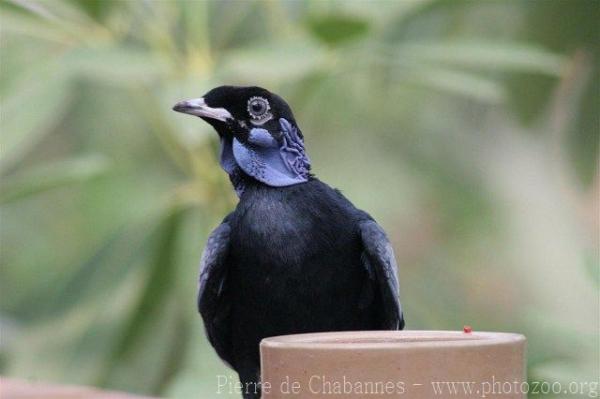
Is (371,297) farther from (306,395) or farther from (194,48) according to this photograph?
(194,48)

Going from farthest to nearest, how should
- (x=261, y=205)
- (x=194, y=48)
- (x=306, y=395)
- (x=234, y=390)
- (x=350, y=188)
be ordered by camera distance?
(x=350, y=188) → (x=194, y=48) → (x=234, y=390) → (x=261, y=205) → (x=306, y=395)

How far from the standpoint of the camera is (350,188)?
11.4ft

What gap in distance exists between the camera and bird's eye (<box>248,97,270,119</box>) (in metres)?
2.01

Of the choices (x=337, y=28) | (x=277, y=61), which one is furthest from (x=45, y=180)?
(x=337, y=28)

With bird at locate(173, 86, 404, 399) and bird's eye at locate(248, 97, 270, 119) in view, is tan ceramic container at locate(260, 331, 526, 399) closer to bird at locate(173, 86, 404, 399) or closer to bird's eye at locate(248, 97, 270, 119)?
bird at locate(173, 86, 404, 399)

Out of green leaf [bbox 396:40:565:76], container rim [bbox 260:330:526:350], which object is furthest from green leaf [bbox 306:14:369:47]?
container rim [bbox 260:330:526:350]

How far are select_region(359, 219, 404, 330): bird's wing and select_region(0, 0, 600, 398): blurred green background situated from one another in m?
0.43

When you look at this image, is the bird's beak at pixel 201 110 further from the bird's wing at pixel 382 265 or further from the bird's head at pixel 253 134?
the bird's wing at pixel 382 265

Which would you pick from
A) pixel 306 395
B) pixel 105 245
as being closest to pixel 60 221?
pixel 105 245

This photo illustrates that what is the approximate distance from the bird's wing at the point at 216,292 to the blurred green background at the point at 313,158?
328mm

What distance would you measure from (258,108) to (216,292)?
320mm

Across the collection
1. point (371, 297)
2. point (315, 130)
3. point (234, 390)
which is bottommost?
point (234, 390)

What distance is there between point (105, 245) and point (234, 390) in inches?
32.2

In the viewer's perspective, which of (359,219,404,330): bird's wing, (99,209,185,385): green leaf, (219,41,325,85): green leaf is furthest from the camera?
(99,209,185,385): green leaf
